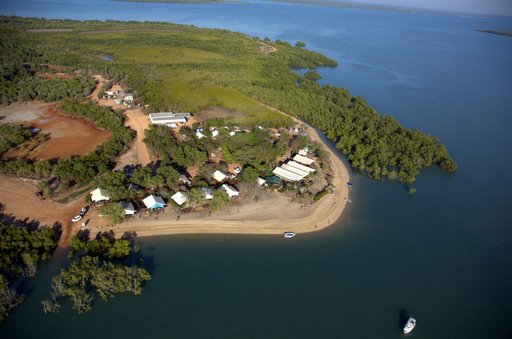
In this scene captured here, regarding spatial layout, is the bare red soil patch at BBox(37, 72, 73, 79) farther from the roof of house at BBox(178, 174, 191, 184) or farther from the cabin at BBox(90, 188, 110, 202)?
the roof of house at BBox(178, 174, 191, 184)

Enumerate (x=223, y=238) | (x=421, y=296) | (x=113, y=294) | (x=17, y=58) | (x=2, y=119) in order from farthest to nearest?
(x=17, y=58) < (x=2, y=119) < (x=223, y=238) < (x=421, y=296) < (x=113, y=294)

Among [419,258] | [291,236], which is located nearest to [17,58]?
[291,236]

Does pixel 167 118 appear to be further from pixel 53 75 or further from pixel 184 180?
pixel 53 75

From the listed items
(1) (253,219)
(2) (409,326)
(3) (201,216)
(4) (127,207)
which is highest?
(4) (127,207)

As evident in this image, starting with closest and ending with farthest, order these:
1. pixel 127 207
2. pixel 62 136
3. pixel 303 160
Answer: pixel 127 207, pixel 303 160, pixel 62 136

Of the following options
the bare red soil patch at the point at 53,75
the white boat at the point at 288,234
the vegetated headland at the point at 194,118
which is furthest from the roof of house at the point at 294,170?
the bare red soil patch at the point at 53,75

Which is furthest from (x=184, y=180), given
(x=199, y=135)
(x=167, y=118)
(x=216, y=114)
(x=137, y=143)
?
(x=216, y=114)

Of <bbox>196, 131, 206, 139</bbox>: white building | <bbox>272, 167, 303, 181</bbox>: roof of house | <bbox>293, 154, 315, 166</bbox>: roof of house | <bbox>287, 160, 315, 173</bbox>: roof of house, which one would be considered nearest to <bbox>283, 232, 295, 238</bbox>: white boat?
<bbox>272, 167, 303, 181</bbox>: roof of house

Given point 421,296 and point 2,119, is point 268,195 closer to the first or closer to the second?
point 421,296
